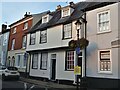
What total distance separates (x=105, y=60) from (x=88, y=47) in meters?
1.95

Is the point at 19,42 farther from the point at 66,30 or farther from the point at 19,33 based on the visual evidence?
the point at 66,30

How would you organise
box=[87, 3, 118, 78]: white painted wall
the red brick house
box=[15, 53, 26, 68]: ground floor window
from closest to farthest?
1. box=[87, 3, 118, 78]: white painted wall
2. box=[15, 53, 26, 68]: ground floor window
3. the red brick house

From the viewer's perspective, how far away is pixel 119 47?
46.6 feet

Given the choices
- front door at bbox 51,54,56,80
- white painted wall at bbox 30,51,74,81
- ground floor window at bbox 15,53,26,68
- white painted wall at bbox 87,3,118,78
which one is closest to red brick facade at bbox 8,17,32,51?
ground floor window at bbox 15,53,26,68

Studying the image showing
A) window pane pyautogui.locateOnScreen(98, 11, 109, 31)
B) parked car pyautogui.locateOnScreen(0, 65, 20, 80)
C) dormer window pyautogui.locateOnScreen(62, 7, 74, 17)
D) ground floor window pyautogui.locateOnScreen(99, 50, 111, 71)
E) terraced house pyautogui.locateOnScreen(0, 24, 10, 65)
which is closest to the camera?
ground floor window pyautogui.locateOnScreen(99, 50, 111, 71)

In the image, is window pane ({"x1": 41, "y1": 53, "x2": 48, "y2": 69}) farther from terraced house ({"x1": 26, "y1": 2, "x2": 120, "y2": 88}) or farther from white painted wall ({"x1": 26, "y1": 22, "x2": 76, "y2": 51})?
white painted wall ({"x1": 26, "y1": 22, "x2": 76, "y2": 51})

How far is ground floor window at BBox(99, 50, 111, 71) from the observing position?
1498cm

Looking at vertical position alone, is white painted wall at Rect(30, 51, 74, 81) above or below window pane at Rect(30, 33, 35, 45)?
below

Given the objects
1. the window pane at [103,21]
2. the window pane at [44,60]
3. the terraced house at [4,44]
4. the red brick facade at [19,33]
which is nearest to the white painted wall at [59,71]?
the window pane at [44,60]

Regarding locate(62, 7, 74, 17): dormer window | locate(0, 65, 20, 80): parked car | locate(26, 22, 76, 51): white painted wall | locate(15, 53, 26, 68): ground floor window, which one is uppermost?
locate(62, 7, 74, 17): dormer window

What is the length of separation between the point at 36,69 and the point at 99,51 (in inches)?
401

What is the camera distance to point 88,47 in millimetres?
16562

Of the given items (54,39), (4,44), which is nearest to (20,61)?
(4,44)

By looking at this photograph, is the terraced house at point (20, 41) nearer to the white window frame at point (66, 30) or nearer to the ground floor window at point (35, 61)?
the ground floor window at point (35, 61)
